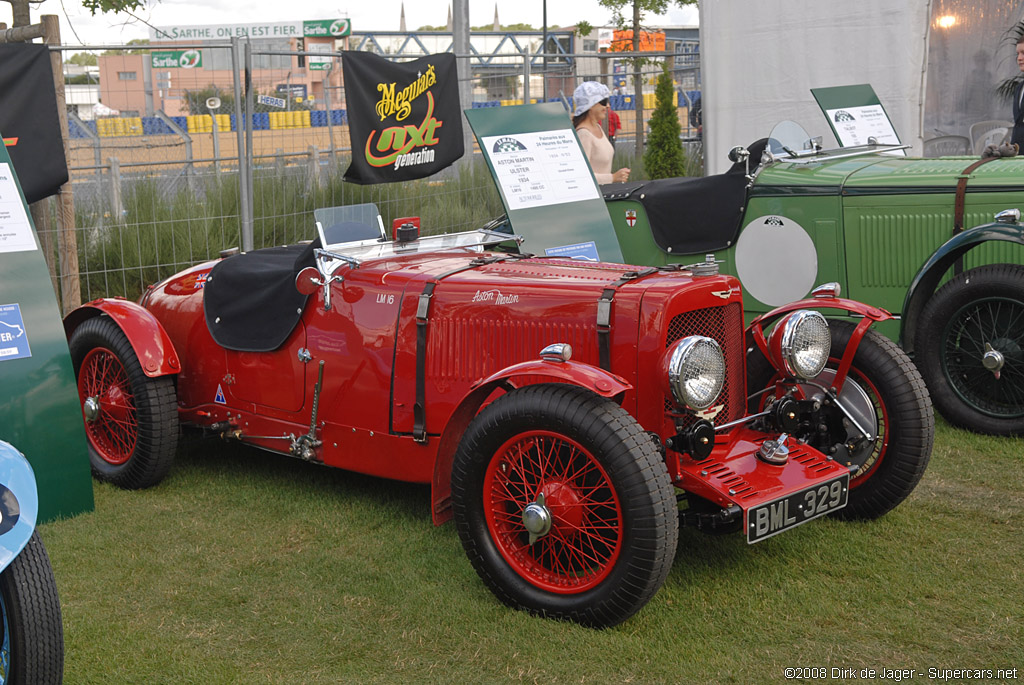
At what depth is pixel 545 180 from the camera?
568 cm

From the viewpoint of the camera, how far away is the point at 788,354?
362 cm

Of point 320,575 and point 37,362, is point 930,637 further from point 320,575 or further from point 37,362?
point 37,362

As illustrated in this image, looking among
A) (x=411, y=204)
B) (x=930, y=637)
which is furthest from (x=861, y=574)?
(x=411, y=204)

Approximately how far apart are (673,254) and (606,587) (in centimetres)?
368

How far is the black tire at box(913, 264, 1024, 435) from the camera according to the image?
499cm

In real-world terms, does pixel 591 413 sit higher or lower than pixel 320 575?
higher

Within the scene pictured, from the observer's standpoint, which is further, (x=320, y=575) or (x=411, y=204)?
(x=411, y=204)

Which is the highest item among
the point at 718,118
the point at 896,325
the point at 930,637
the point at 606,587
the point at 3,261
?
the point at 718,118

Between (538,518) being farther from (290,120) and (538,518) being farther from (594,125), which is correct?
(290,120)

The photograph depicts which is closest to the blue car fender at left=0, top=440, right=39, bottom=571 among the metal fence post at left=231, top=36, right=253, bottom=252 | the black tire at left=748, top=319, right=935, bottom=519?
the black tire at left=748, top=319, right=935, bottom=519

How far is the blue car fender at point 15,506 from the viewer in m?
2.36

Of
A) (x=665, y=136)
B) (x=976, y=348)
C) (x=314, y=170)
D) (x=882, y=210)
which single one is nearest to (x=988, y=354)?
(x=976, y=348)

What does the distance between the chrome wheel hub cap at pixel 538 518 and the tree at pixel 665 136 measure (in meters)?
9.99

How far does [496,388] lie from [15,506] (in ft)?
5.41
